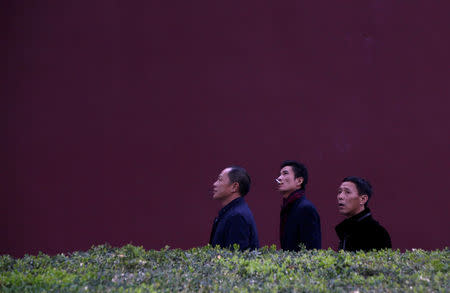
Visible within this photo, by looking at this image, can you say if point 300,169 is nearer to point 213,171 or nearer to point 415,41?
point 213,171

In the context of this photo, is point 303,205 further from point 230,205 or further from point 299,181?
point 230,205

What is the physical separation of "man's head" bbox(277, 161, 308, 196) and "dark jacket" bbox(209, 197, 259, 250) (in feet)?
2.38

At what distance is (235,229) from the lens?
452 centimetres

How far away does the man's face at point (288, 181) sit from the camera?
5.32 metres

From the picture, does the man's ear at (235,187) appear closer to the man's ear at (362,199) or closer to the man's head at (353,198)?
the man's head at (353,198)

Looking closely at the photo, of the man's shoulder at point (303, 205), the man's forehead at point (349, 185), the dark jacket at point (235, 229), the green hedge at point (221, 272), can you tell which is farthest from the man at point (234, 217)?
the man's forehead at point (349, 185)

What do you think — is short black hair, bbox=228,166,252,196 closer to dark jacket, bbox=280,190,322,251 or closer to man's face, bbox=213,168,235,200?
man's face, bbox=213,168,235,200

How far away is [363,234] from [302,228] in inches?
24.0

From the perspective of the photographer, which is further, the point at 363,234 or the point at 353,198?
the point at 353,198

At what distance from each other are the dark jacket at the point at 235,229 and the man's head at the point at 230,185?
Result: 0.71 ft

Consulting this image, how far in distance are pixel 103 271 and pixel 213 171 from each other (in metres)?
3.64

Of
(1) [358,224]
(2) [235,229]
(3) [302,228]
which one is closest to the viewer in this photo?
(2) [235,229]

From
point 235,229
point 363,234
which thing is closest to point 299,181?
point 363,234

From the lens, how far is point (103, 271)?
3367 millimetres
